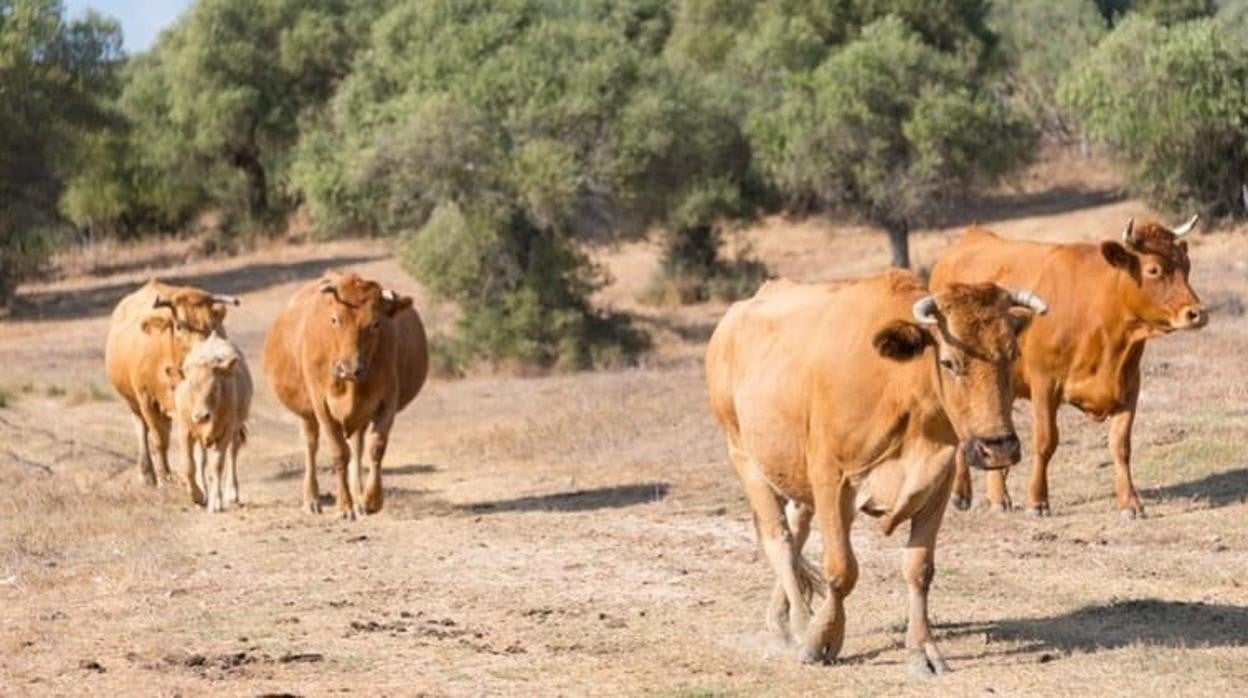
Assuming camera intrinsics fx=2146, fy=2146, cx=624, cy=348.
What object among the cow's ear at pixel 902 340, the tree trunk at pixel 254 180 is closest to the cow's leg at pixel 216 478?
the cow's ear at pixel 902 340

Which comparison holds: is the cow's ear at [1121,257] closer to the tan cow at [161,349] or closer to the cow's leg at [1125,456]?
the cow's leg at [1125,456]

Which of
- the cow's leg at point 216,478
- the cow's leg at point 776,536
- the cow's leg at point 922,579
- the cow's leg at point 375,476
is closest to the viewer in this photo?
the cow's leg at point 922,579

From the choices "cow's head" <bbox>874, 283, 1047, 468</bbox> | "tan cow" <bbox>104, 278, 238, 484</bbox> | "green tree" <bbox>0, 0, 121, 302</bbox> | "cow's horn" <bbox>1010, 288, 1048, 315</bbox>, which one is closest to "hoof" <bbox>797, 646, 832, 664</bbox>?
"cow's head" <bbox>874, 283, 1047, 468</bbox>

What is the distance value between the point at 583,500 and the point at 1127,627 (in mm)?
7675

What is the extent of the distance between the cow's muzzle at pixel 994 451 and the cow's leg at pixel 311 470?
959cm

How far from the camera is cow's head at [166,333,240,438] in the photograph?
18.9 meters

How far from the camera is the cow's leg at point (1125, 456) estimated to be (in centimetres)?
1552

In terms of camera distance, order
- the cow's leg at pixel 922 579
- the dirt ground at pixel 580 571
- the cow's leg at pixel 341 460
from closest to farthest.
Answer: the cow's leg at pixel 922 579, the dirt ground at pixel 580 571, the cow's leg at pixel 341 460

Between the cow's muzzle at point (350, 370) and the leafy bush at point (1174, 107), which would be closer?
the cow's muzzle at point (350, 370)

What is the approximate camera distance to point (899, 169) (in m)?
41.3

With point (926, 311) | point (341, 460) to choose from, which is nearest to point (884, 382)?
point (926, 311)

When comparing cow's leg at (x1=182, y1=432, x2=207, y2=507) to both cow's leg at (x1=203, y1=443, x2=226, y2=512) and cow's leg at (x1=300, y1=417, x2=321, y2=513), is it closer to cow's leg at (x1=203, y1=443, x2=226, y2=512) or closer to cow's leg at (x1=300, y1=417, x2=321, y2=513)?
cow's leg at (x1=203, y1=443, x2=226, y2=512)

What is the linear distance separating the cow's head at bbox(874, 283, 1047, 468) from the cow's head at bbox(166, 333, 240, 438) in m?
10.4

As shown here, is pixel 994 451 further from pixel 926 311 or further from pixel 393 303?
pixel 393 303
